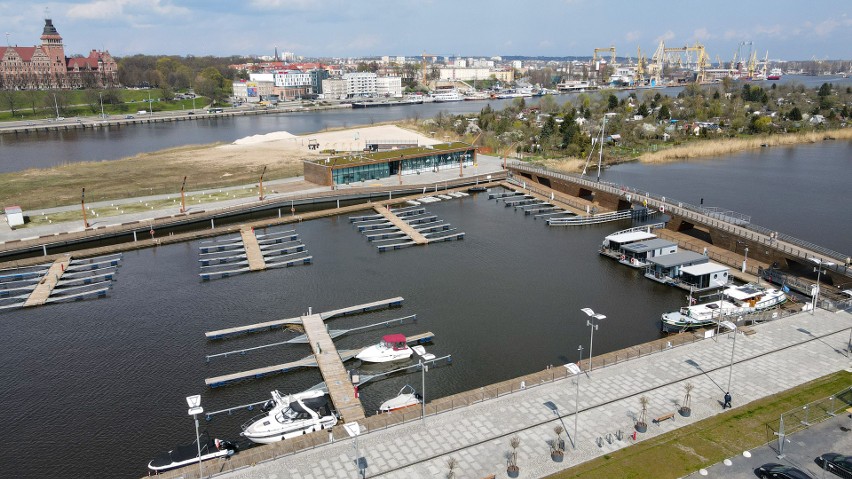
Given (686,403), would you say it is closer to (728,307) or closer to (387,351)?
(728,307)

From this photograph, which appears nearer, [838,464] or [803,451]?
[838,464]

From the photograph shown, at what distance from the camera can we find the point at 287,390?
28.0 meters

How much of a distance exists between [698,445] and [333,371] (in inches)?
643

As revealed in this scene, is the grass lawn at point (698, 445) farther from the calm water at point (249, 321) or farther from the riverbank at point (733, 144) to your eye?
the riverbank at point (733, 144)

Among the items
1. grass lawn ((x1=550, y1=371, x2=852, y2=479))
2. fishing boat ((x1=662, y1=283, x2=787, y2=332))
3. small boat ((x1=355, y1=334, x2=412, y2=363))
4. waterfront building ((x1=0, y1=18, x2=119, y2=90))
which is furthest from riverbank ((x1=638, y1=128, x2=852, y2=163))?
waterfront building ((x1=0, y1=18, x2=119, y2=90))

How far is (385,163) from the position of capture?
6919 cm

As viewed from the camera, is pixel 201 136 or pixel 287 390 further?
pixel 201 136

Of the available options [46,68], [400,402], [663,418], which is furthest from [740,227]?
[46,68]

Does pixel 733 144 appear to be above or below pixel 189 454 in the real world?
above

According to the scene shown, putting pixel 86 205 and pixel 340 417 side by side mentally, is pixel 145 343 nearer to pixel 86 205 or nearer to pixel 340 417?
pixel 340 417

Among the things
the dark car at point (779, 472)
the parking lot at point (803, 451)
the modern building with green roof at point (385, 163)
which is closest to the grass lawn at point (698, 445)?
the parking lot at point (803, 451)

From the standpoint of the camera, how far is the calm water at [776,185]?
53.6m

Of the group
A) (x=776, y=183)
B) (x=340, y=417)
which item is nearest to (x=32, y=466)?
(x=340, y=417)

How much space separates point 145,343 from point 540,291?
24.3 meters
